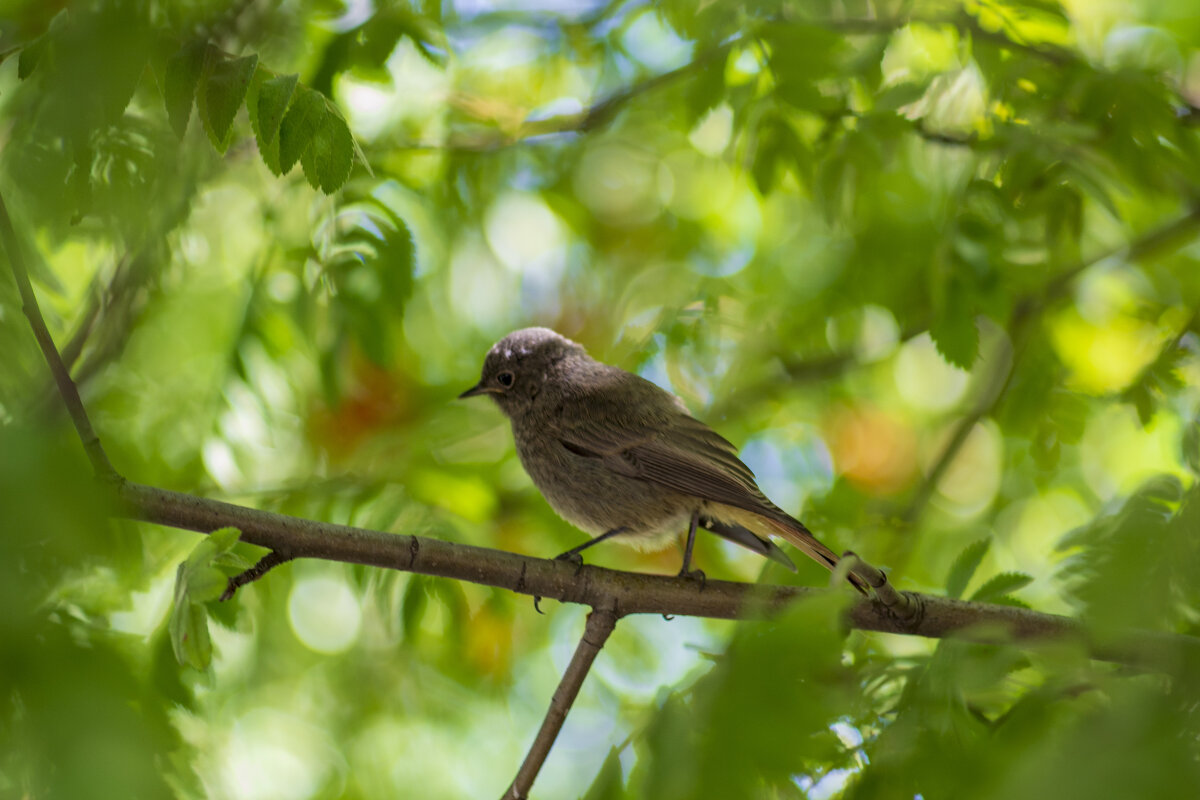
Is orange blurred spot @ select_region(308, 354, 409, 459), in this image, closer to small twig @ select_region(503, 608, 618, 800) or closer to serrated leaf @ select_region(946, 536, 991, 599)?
small twig @ select_region(503, 608, 618, 800)

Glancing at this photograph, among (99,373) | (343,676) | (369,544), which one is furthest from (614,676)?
(99,373)

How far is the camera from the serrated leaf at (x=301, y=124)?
92.8 inches

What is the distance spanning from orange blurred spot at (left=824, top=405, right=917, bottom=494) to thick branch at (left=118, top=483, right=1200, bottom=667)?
7.77ft

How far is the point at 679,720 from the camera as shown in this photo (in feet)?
6.77

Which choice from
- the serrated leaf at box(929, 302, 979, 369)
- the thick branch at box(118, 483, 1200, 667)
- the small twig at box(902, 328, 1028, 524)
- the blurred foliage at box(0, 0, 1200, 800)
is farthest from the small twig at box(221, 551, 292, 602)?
the small twig at box(902, 328, 1028, 524)

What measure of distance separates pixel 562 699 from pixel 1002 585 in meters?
1.48

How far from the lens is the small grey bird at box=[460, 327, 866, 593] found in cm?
374

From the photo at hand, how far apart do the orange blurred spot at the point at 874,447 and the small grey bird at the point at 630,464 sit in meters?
1.55

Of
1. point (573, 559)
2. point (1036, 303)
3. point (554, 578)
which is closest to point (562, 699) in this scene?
point (554, 578)

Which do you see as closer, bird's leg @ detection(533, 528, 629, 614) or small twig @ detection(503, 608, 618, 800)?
small twig @ detection(503, 608, 618, 800)

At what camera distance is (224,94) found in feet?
7.54

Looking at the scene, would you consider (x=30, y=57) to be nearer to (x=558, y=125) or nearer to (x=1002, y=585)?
(x=558, y=125)

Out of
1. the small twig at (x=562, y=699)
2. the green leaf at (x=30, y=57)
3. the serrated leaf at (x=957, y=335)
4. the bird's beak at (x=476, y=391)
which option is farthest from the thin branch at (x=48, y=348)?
the serrated leaf at (x=957, y=335)

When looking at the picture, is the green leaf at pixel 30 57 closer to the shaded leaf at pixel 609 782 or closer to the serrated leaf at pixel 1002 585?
the shaded leaf at pixel 609 782
